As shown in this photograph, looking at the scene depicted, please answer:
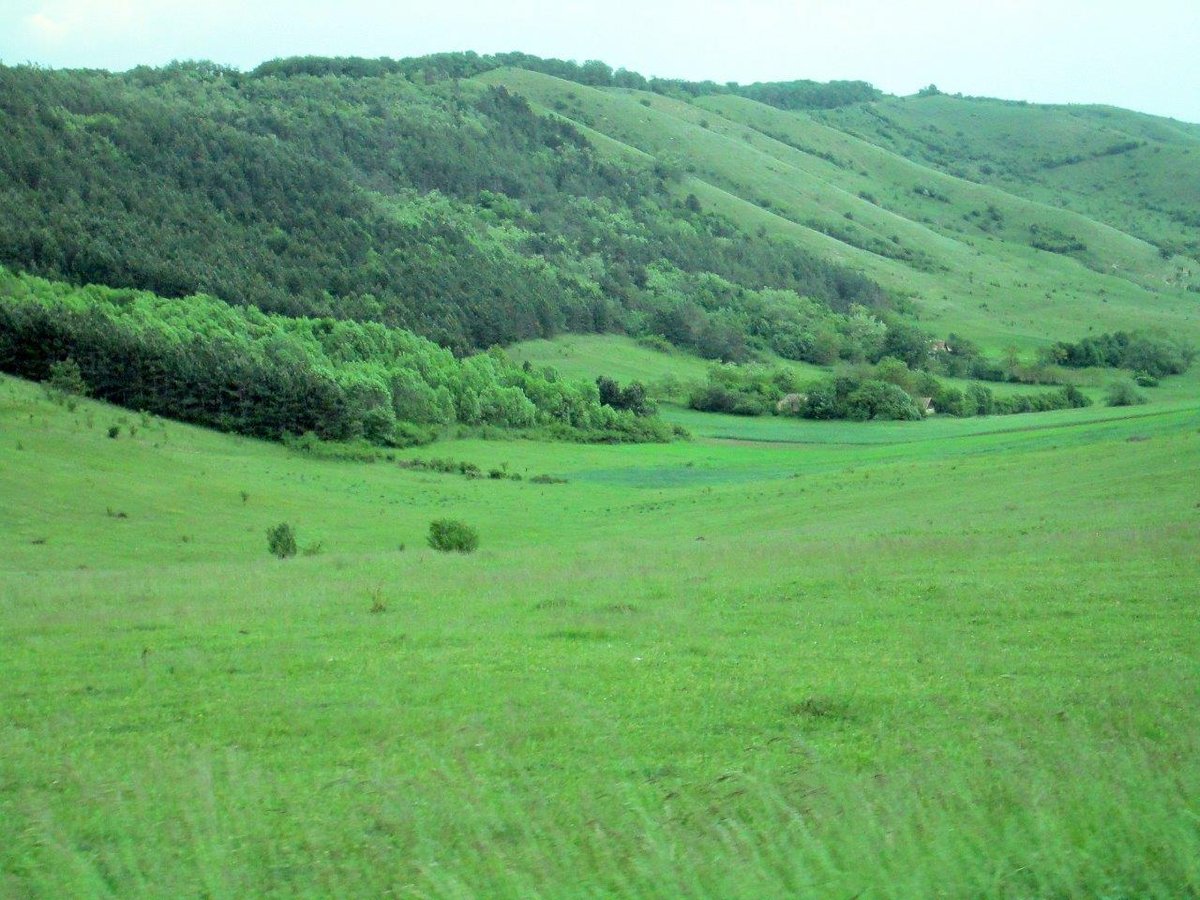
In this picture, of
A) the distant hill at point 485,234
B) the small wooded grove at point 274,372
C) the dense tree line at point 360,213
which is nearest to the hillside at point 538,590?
the small wooded grove at point 274,372

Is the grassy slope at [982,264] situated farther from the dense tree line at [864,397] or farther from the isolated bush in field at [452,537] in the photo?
the isolated bush in field at [452,537]

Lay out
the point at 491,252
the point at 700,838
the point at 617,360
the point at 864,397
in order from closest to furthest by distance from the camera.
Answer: the point at 700,838 → the point at 864,397 → the point at 617,360 → the point at 491,252

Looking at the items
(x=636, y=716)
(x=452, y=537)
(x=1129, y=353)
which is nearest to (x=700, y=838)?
(x=636, y=716)

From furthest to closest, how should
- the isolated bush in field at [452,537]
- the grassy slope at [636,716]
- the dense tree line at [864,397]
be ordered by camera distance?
1. the dense tree line at [864,397]
2. the isolated bush in field at [452,537]
3. the grassy slope at [636,716]

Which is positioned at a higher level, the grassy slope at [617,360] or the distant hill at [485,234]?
the distant hill at [485,234]

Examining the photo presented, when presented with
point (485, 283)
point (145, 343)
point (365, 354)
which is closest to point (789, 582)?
point (145, 343)

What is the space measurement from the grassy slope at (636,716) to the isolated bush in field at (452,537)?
8.90 ft

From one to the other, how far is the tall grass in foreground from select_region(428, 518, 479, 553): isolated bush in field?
2718cm

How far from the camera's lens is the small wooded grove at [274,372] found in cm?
7300

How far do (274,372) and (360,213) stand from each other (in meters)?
74.7

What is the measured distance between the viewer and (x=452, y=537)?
33812mm

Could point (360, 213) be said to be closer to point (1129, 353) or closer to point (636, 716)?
point (1129, 353)

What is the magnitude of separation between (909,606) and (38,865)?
41.3ft

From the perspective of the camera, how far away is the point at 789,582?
62.2 ft
